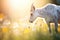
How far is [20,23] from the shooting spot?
1.78 meters

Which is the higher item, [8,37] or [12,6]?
[12,6]

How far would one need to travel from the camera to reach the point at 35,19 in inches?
70.2

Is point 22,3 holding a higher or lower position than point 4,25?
higher

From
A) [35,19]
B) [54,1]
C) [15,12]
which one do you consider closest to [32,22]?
[35,19]

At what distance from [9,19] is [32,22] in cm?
27

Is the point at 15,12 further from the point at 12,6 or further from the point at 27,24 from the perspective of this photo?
the point at 27,24

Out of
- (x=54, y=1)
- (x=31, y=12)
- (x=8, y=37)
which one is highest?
(x=54, y=1)

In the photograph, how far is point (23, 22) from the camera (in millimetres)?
1776

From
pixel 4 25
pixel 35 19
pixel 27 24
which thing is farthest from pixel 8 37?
pixel 35 19

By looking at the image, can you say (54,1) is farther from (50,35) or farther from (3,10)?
(3,10)

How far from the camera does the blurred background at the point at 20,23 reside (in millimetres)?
1765

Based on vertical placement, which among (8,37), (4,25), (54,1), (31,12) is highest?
(54,1)

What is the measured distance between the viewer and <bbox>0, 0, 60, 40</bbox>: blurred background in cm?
176

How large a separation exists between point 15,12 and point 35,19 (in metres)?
0.25
